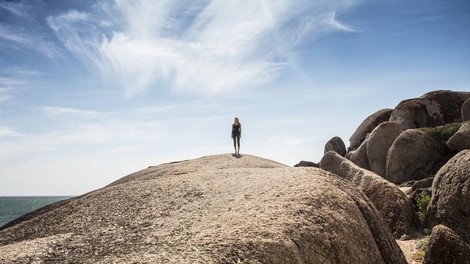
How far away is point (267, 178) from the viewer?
10.4 m

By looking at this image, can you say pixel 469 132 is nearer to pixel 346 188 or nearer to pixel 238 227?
pixel 346 188

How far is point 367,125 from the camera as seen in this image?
47.9 meters

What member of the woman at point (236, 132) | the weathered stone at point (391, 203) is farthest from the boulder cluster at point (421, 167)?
the woman at point (236, 132)

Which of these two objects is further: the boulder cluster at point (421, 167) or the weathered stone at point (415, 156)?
the weathered stone at point (415, 156)

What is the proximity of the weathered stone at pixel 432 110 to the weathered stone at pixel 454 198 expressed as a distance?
27871 millimetres

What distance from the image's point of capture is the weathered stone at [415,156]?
104ft

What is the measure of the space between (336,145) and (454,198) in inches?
1416

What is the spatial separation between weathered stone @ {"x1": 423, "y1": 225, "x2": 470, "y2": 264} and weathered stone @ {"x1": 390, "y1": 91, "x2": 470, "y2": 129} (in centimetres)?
3210

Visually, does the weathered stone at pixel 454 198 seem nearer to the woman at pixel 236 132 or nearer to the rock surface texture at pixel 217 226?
the rock surface texture at pixel 217 226

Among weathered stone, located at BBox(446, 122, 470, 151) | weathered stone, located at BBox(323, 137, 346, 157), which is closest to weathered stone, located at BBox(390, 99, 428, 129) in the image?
weathered stone, located at BBox(323, 137, 346, 157)

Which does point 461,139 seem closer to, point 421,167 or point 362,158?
point 421,167

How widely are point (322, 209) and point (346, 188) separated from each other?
222 cm

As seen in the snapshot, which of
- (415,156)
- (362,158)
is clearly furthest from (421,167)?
(362,158)

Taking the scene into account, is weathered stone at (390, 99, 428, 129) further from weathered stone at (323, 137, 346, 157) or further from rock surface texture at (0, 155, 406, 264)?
rock surface texture at (0, 155, 406, 264)
